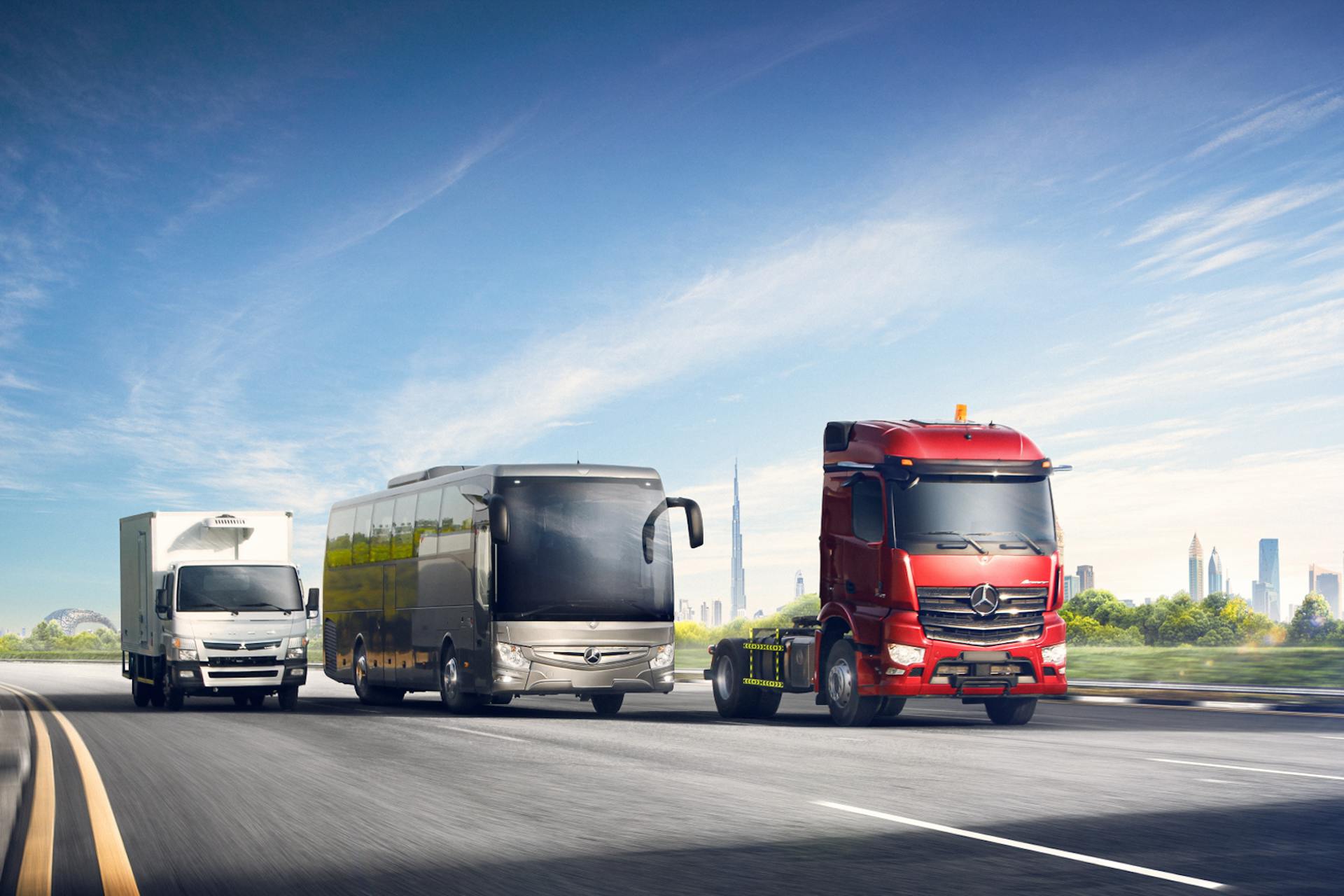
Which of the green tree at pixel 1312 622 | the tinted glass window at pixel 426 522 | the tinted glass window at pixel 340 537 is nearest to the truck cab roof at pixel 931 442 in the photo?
the tinted glass window at pixel 426 522

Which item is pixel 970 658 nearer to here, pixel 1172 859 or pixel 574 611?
pixel 574 611

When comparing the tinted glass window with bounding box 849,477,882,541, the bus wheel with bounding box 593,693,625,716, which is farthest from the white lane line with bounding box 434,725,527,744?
the tinted glass window with bounding box 849,477,882,541

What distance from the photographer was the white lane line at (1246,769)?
12594 mm

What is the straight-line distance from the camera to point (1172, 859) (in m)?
8.16

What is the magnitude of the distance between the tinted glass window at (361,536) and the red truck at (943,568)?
41.8 feet

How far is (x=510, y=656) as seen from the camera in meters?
22.9

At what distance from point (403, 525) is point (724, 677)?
7.63 metres

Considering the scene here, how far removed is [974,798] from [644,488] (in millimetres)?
13615

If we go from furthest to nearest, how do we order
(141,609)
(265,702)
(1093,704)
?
(265,702) < (141,609) < (1093,704)

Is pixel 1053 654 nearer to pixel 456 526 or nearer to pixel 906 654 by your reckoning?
pixel 906 654

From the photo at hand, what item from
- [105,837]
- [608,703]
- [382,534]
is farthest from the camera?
[382,534]

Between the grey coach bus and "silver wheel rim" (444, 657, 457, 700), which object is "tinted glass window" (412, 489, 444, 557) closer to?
the grey coach bus

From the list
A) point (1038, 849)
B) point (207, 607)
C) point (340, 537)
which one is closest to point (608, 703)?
point (207, 607)

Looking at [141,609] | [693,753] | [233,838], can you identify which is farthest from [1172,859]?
[141,609]
